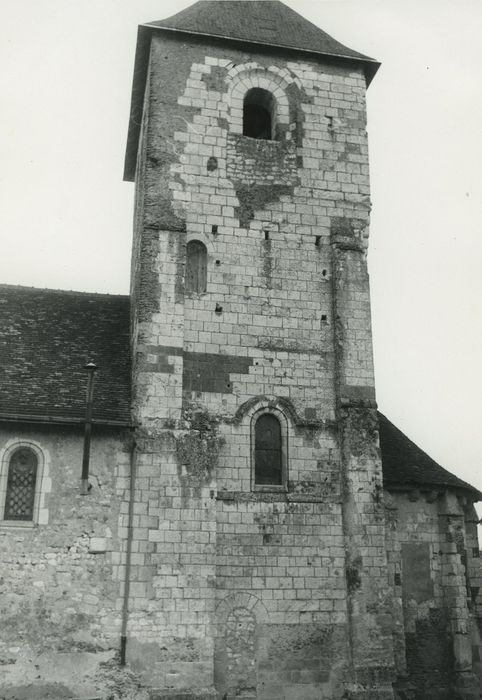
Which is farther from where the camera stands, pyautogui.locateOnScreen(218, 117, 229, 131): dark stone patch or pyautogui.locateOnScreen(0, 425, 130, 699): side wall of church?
pyautogui.locateOnScreen(218, 117, 229, 131): dark stone patch

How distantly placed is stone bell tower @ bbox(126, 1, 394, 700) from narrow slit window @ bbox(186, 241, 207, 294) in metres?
0.03

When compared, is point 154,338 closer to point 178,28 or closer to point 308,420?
point 308,420

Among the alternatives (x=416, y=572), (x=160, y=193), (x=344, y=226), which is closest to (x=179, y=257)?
(x=160, y=193)

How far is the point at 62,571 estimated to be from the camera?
12430mm

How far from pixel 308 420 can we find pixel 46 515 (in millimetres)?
4948

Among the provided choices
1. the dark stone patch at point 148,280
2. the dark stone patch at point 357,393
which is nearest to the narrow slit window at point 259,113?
the dark stone patch at point 148,280

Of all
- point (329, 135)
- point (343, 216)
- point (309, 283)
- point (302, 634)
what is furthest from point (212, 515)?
point (329, 135)

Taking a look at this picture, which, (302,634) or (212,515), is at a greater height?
(212,515)

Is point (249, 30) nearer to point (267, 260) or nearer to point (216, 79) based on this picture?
point (216, 79)

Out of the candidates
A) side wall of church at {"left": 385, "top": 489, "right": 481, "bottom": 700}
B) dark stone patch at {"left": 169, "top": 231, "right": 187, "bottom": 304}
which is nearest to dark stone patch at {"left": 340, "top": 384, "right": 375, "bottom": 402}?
side wall of church at {"left": 385, "top": 489, "right": 481, "bottom": 700}

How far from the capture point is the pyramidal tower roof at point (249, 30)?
635 inches

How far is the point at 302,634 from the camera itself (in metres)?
12.8

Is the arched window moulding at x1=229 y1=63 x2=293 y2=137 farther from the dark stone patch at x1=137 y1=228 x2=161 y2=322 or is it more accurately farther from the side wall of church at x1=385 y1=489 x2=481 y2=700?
the side wall of church at x1=385 y1=489 x2=481 y2=700

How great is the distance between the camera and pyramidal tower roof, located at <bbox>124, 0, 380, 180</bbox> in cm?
1614
